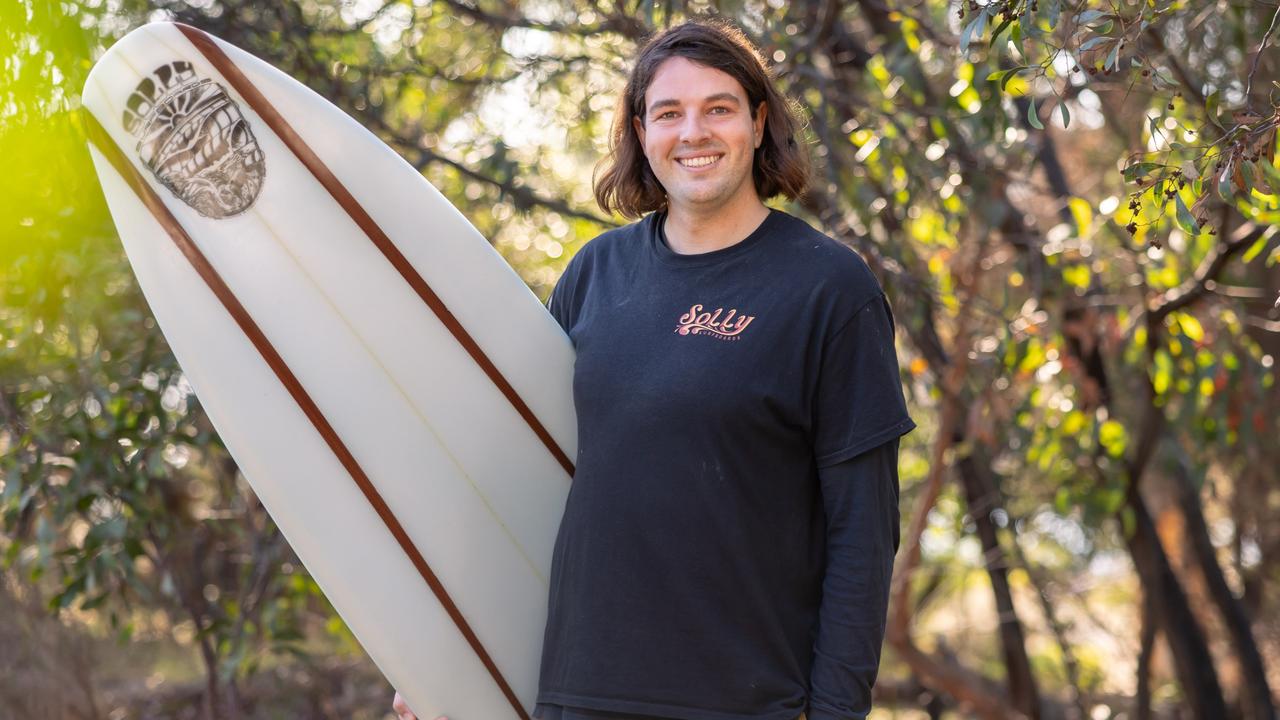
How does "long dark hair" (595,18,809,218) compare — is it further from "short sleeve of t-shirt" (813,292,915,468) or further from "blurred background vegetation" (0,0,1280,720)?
"blurred background vegetation" (0,0,1280,720)

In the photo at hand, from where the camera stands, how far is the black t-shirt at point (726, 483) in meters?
1.57

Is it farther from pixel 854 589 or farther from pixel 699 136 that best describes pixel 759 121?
pixel 854 589

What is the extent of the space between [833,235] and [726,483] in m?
1.72

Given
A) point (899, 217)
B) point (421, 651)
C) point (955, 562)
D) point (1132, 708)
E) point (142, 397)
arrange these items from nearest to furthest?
point (421, 651)
point (142, 397)
point (899, 217)
point (1132, 708)
point (955, 562)

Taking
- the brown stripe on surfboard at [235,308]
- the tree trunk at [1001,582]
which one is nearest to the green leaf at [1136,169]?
the brown stripe on surfboard at [235,308]

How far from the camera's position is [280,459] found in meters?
2.20

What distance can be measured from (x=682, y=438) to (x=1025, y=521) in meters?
3.61

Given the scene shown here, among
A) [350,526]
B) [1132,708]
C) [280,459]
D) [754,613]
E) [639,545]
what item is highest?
[280,459]

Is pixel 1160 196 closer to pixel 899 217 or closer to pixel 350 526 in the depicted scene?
pixel 350 526

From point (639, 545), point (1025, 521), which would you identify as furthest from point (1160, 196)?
point (1025, 521)

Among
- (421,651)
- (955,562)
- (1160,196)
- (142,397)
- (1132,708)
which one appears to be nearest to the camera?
(1160,196)

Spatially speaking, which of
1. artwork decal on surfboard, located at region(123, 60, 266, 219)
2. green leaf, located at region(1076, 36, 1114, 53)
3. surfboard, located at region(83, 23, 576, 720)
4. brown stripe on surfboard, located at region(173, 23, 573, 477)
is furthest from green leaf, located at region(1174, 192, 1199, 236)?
artwork decal on surfboard, located at region(123, 60, 266, 219)

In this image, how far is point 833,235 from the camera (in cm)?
320

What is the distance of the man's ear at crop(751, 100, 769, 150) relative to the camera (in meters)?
1.81
